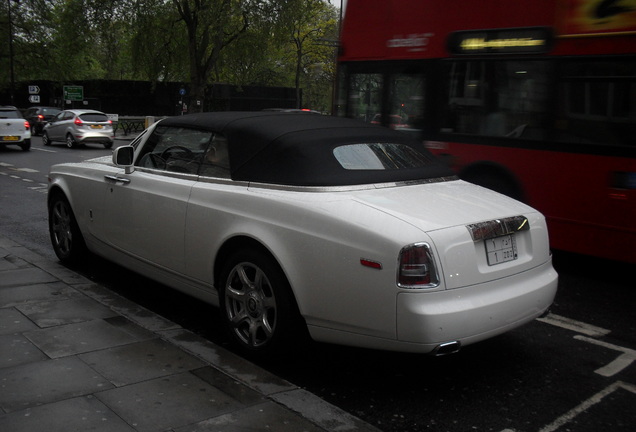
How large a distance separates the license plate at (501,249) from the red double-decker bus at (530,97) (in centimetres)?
299

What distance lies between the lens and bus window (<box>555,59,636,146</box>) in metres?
6.61

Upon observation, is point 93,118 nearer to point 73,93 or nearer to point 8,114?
point 8,114

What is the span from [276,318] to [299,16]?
1262 inches

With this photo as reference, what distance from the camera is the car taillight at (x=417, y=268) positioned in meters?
3.68

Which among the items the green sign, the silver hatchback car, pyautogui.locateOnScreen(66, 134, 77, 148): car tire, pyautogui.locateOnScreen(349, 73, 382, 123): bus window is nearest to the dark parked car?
the green sign

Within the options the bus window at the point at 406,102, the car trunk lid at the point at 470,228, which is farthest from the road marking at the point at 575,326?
the bus window at the point at 406,102

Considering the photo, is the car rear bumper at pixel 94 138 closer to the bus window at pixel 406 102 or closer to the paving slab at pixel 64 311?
the bus window at pixel 406 102

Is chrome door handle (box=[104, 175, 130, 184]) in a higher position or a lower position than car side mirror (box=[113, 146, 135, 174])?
lower

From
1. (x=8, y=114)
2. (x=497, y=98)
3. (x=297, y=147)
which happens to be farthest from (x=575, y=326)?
(x=8, y=114)

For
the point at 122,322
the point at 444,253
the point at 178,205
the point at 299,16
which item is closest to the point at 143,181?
the point at 178,205

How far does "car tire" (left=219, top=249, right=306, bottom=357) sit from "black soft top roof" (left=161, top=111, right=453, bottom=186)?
57 cm

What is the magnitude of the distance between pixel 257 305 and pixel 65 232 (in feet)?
10.4

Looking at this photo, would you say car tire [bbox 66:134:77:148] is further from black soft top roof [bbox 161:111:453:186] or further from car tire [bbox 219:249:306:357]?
car tire [bbox 219:249:306:357]

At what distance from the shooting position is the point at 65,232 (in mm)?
6785
